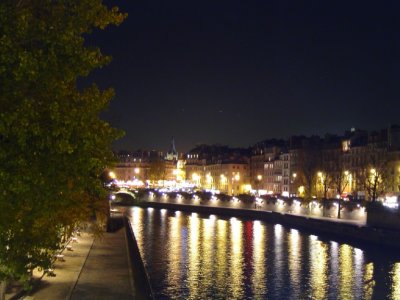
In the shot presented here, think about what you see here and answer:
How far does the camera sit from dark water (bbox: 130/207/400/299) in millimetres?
34281

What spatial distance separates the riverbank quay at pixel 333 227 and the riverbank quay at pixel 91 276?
24.6m

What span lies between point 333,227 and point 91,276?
42530 mm

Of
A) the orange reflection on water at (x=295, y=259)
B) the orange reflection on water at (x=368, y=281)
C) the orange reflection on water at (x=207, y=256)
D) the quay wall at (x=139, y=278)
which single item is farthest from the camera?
the orange reflection on water at (x=207, y=256)

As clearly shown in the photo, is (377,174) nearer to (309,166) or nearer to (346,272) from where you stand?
(309,166)

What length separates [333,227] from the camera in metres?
66.4

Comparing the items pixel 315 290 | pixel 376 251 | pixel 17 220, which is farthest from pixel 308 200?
pixel 17 220

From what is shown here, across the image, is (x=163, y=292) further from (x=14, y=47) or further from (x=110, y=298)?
(x=14, y=47)

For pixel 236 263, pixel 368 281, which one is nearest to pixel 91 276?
pixel 368 281

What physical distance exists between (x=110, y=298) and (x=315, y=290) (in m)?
15.2

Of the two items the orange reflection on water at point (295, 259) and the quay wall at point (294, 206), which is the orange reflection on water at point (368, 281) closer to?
the orange reflection on water at point (295, 259)

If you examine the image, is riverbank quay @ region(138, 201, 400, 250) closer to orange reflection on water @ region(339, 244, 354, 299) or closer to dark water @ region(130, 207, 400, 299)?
dark water @ region(130, 207, 400, 299)

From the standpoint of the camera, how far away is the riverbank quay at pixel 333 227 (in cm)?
5572

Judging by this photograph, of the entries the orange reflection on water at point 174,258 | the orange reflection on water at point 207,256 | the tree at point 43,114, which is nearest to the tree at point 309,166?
the orange reflection on water at point 207,256

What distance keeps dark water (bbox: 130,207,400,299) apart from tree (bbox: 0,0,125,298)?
21358mm
